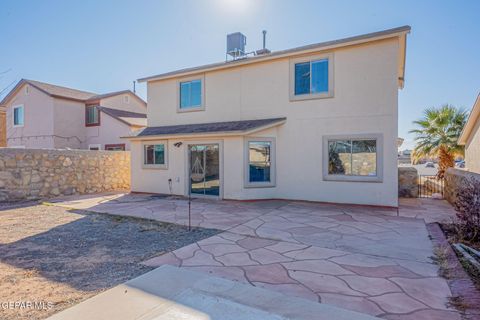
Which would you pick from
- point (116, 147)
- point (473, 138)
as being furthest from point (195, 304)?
point (116, 147)

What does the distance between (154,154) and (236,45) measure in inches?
270

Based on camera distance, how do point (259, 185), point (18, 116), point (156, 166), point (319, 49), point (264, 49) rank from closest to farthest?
1. point (319, 49)
2. point (259, 185)
3. point (264, 49)
4. point (156, 166)
5. point (18, 116)

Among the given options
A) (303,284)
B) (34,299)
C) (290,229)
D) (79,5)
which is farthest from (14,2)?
(303,284)

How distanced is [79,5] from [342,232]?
12927 millimetres

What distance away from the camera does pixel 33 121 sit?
23.1 m

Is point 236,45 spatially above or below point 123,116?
above

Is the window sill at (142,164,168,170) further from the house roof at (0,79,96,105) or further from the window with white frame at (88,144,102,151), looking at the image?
the house roof at (0,79,96,105)

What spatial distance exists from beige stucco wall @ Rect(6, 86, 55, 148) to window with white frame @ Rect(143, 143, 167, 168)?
1202 centimetres

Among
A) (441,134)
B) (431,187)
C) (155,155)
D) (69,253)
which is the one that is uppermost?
(441,134)

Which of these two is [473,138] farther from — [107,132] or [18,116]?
[18,116]

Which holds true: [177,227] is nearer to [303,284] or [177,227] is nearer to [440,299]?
[303,284]

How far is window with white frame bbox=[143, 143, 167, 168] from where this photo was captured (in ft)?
46.1

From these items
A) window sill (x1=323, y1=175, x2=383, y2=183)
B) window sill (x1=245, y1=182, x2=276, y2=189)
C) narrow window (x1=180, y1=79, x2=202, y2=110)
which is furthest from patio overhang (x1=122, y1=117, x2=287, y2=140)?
window sill (x1=323, y1=175, x2=383, y2=183)

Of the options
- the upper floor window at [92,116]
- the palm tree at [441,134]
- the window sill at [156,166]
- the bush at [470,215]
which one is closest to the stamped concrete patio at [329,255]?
the bush at [470,215]
